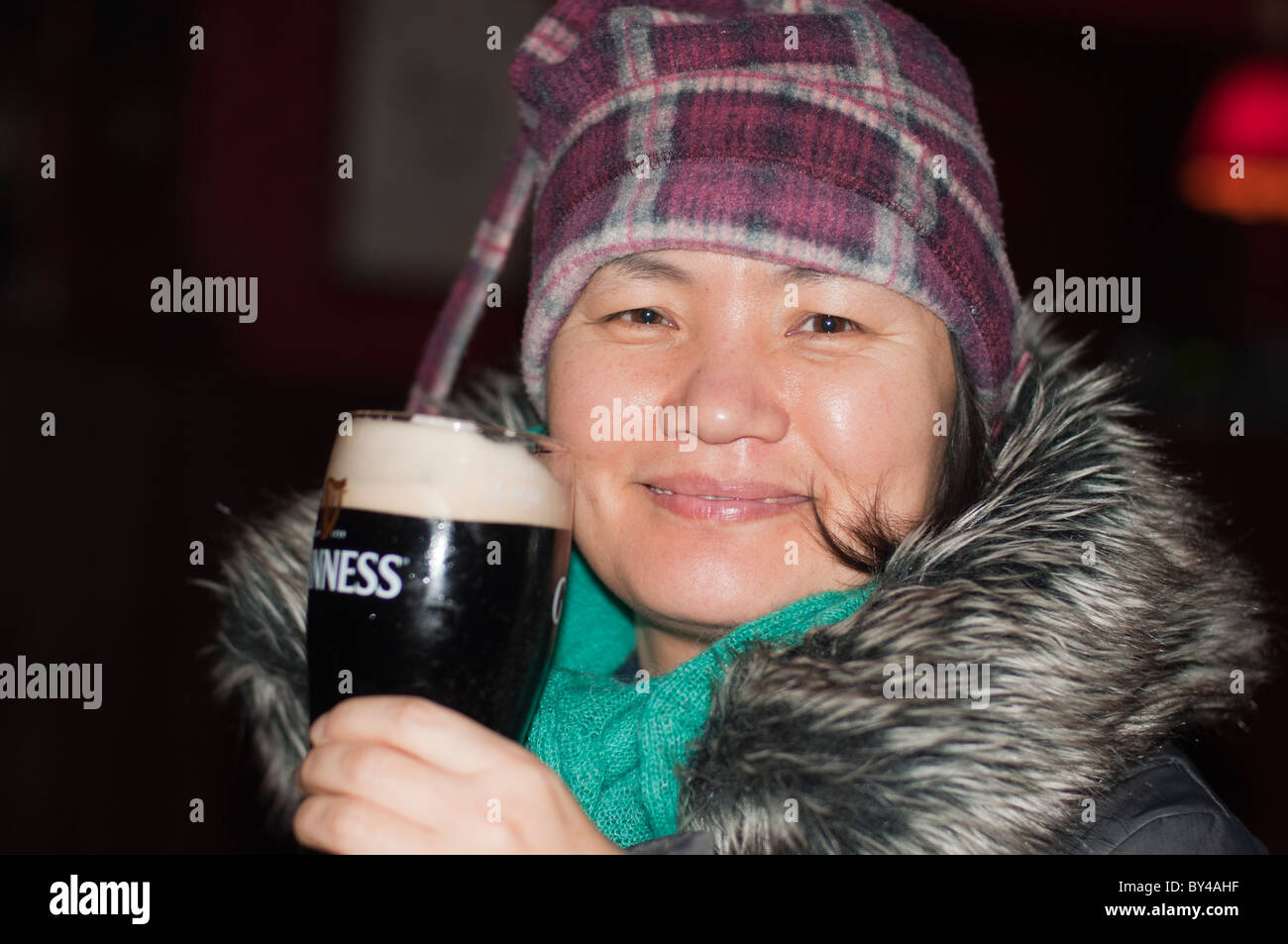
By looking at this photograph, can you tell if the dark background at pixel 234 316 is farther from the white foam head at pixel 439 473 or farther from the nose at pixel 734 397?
the white foam head at pixel 439 473

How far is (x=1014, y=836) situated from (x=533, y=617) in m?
0.46

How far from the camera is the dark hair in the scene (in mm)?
1145

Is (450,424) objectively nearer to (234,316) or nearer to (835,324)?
(835,324)

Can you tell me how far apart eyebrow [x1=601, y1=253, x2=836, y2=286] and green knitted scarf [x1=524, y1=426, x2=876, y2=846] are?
0.34 meters

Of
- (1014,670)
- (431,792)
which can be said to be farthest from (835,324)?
(431,792)

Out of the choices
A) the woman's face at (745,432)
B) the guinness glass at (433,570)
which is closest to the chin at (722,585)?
the woman's face at (745,432)

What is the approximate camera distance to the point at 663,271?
121cm

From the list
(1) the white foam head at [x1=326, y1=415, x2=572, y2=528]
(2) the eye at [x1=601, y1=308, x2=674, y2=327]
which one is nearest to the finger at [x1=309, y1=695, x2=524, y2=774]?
(1) the white foam head at [x1=326, y1=415, x2=572, y2=528]

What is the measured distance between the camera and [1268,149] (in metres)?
5.42

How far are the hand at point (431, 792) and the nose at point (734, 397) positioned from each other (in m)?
0.40

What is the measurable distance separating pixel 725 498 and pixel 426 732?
0.45 m

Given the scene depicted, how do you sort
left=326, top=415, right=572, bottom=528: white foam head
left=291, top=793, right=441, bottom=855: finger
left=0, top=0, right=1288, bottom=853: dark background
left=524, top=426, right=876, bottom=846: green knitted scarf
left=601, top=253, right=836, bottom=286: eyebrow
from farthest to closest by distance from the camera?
left=0, top=0, right=1288, bottom=853: dark background → left=601, top=253, right=836, bottom=286: eyebrow → left=524, top=426, right=876, bottom=846: green knitted scarf → left=326, top=415, right=572, bottom=528: white foam head → left=291, top=793, right=441, bottom=855: finger

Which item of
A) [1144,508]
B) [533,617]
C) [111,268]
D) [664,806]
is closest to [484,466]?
[533,617]

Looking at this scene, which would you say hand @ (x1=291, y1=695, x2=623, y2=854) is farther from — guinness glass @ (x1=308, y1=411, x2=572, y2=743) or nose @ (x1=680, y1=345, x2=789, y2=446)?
nose @ (x1=680, y1=345, x2=789, y2=446)
